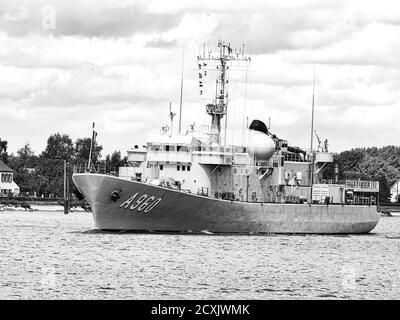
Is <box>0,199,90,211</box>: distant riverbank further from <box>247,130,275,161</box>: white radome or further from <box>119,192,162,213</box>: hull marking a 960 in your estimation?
<box>119,192,162,213</box>: hull marking a 960

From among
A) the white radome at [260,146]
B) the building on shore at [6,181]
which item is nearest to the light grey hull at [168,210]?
the white radome at [260,146]

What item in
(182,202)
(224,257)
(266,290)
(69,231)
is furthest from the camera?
(69,231)

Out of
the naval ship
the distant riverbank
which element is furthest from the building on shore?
the naval ship

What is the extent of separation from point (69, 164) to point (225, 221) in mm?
117258

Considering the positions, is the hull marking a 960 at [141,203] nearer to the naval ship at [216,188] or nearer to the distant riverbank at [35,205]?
the naval ship at [216,188]

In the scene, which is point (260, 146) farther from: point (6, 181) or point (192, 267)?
point (6, 181)

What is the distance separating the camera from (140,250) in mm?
60219

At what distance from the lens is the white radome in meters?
75.8

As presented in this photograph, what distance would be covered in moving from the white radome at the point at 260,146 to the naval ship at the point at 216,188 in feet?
0.13

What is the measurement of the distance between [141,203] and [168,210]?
1920mm

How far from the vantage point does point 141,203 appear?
6875 centimetres

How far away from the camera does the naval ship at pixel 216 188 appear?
6906 centimetres
